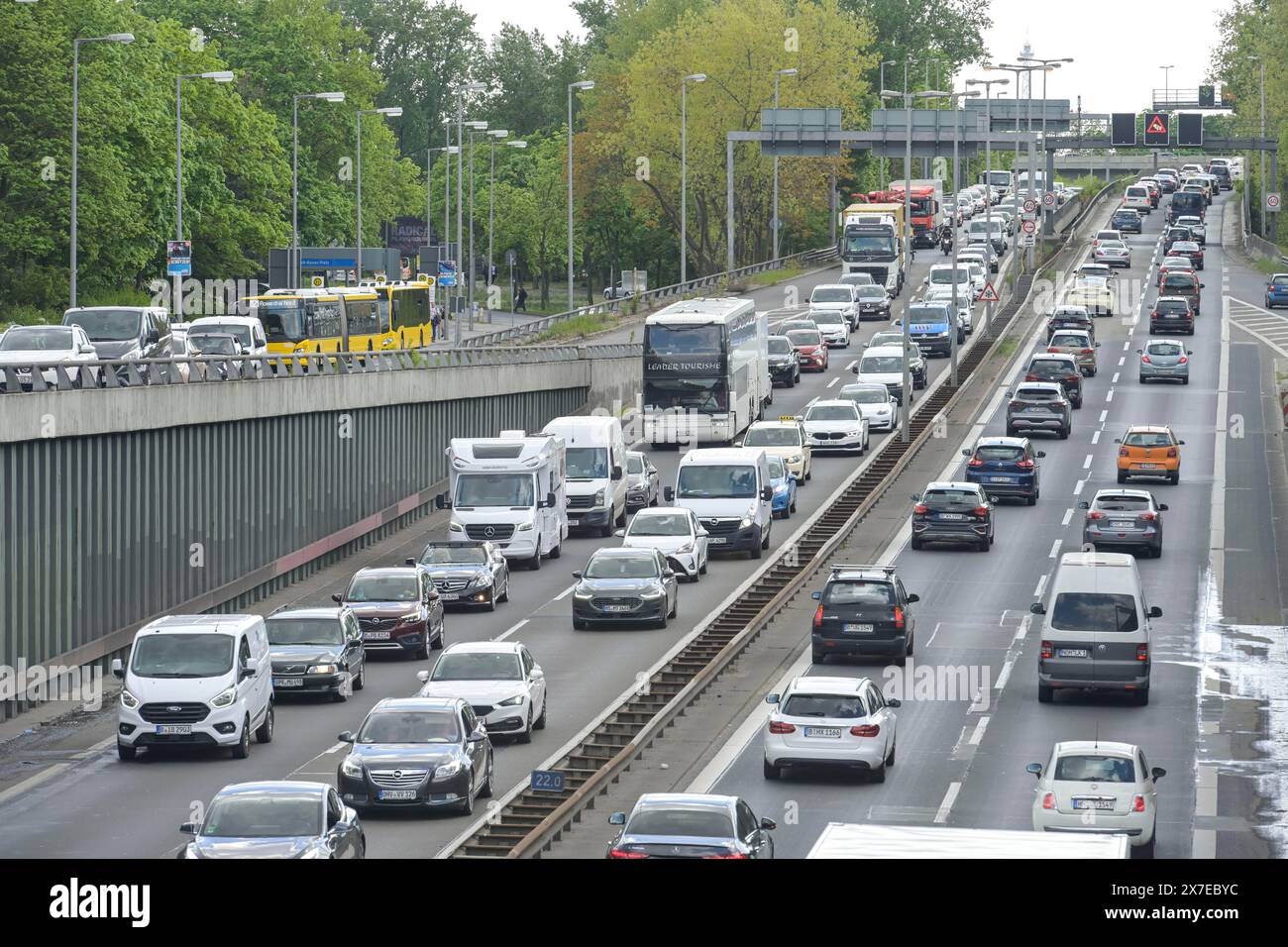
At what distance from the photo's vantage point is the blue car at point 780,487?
164ft

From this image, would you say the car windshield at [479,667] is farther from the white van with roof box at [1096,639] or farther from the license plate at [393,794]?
the white van with roof box at [1096,639]

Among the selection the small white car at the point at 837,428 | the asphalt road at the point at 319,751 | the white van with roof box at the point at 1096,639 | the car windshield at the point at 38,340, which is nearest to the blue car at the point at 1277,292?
the small white car at the point at 837,428

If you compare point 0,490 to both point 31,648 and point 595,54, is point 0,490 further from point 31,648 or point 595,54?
point 595,54

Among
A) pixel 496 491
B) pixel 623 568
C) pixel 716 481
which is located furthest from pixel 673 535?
pixel 496 491

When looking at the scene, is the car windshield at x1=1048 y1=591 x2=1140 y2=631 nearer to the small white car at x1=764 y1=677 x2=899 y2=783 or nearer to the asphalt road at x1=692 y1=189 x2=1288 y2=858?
the asphalt road at x1=692 y1=189 x2=1288 y2=858

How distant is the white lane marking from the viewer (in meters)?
25.7

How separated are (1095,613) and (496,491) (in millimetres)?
16266

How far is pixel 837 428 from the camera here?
58938 mm

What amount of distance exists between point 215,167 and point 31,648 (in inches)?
2368

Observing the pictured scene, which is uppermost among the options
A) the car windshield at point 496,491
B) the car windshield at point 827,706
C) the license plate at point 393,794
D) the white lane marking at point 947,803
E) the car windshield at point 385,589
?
the car windshield at point 496,491

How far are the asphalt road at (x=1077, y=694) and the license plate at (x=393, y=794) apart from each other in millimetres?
4225

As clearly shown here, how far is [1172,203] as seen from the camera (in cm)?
14088
